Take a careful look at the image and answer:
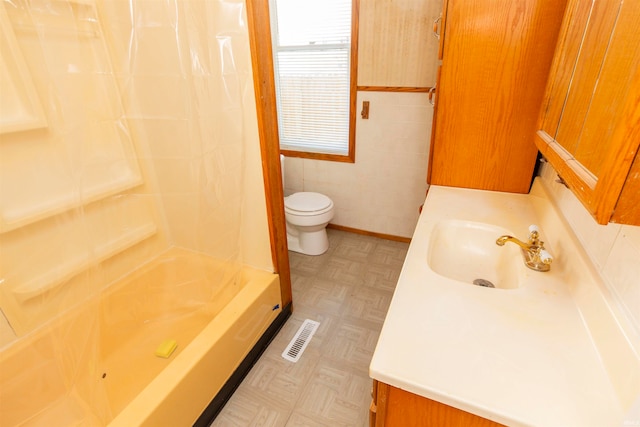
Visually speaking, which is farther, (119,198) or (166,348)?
(166,348)

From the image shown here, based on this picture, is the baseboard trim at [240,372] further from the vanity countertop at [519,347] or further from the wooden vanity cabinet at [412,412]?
the vanity countertop at [519,347]

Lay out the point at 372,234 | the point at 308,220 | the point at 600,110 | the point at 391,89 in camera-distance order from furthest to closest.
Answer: the point at 372,234 < the point at 308,220 < the point at 391,89 < the point at 600,110

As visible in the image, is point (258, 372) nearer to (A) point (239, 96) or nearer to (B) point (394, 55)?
(A) point (239, 96)

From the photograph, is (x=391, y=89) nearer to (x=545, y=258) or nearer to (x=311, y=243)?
(x=311, y=243)

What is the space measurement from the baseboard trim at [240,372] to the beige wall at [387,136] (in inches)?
47.1

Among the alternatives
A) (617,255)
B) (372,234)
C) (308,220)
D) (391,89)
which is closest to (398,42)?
(391,89)

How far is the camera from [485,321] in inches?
31.4

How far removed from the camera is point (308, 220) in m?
2.43

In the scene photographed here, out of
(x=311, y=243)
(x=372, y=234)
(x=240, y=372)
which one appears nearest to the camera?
(x=240, y=372)

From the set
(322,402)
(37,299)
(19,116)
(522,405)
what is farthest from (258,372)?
(19,116)

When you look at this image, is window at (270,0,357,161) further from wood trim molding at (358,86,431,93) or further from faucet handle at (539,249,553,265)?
faucet handle at (539,249,553,265)

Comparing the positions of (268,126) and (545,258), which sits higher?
(268,126)

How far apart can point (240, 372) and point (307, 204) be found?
1.30 meters

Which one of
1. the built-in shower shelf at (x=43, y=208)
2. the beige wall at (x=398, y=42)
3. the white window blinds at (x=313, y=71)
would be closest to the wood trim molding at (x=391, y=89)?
the beige wall at (x=398, y=42)
